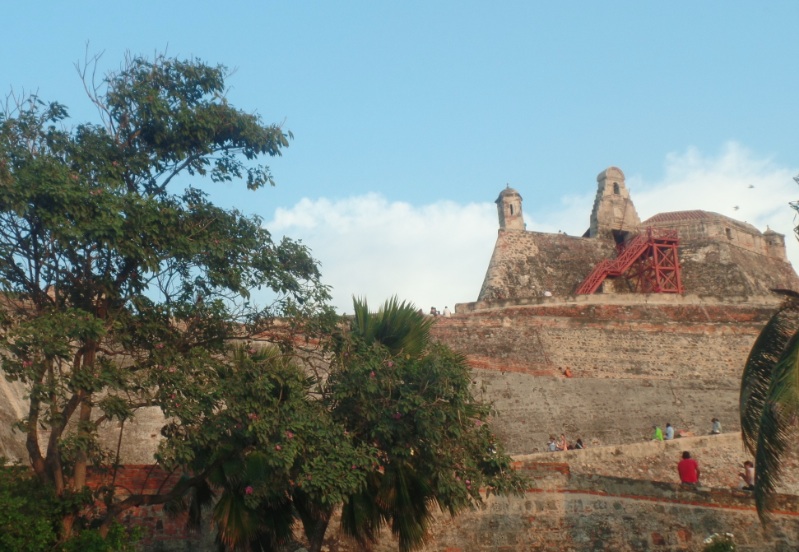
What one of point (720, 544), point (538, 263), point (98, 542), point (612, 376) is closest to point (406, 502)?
point (98, 542)

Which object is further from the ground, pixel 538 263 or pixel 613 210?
pixel 613 210

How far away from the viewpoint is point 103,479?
12.9 metres

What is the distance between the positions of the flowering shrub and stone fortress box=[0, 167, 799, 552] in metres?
0.97

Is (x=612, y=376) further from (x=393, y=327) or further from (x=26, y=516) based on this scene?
(x=26, y=516)

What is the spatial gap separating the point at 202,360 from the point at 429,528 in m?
4.52

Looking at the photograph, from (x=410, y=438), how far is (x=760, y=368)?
3951 mm

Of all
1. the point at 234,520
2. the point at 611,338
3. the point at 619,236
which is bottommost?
the point at 234,520

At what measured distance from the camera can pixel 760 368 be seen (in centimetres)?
1036

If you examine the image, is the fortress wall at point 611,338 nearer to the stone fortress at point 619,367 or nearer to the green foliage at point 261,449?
the stone fortress at point 619,367

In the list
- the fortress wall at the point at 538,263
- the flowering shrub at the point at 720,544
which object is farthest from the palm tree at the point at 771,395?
the fortress wall at the point at 538,263

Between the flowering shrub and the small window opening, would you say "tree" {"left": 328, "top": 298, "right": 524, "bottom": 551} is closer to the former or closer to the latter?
the flowering shrub

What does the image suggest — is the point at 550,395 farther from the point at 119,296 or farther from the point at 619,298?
the point at 119,296

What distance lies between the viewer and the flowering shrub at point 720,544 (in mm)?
12617

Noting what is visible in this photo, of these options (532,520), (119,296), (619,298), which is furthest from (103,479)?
(619,298)
